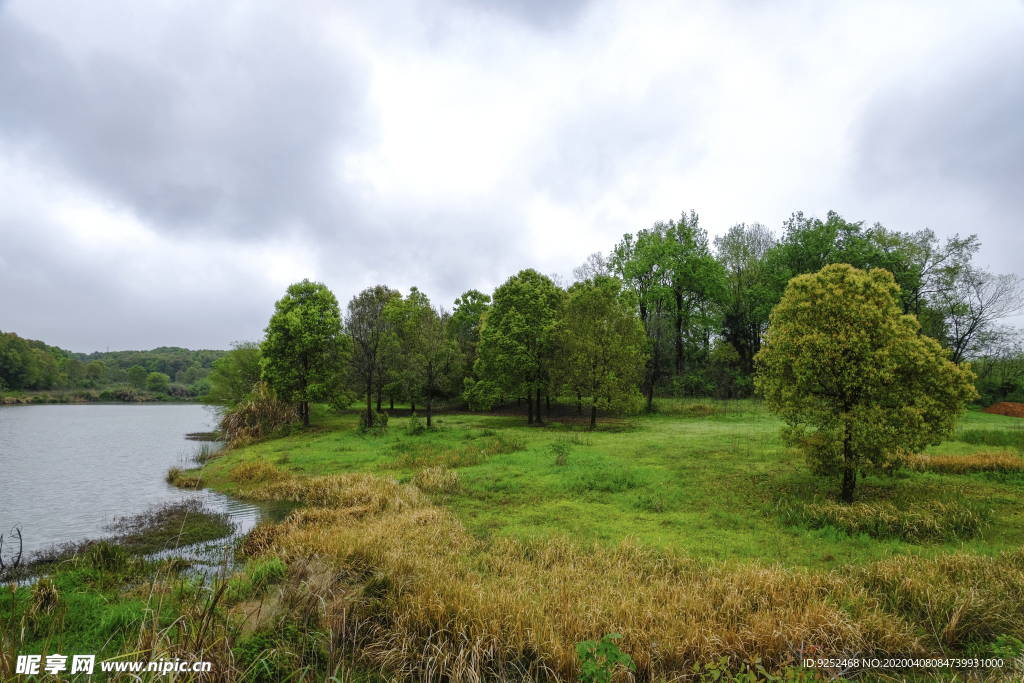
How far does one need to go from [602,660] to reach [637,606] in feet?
6.54

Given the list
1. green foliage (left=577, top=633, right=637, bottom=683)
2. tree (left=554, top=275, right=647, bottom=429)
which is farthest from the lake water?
tree (left=554, top=275, right=647, bottom=429)

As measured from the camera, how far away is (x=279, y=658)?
17.1 feet

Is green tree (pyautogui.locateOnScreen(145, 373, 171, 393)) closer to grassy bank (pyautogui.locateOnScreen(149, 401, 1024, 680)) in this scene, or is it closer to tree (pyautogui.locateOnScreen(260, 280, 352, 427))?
tree (pyautogui.locateOnScreen(260, 280, 352, 427))

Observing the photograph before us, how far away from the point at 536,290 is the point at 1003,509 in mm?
23764

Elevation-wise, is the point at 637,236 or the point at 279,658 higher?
the point at 637,236

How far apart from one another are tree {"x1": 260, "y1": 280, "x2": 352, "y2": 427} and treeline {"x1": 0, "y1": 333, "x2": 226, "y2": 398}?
5697 cm

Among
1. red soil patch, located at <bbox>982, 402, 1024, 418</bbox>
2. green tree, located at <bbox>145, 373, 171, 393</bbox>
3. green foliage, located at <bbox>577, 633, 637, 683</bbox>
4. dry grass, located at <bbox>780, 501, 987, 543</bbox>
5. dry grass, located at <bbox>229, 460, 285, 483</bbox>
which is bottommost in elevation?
dry grass, located at <bbox>229, 460, 285, 483</bbox>

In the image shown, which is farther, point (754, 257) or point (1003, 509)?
point (754, 257)

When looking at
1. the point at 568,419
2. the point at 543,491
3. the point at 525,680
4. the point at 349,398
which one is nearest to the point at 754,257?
the point at 568,419

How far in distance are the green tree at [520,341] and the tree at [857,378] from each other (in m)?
18.4

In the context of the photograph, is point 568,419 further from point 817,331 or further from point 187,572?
point 187,572

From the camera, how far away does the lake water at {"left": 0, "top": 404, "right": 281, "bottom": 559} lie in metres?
12.7

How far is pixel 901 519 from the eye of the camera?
32.6 feet

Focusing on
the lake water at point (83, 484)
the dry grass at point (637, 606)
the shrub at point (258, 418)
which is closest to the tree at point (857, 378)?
the dry grass at point (637, 606)
